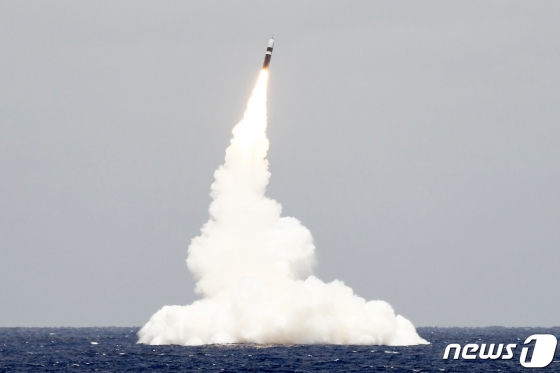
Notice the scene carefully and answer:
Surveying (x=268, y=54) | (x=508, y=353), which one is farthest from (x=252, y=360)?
(x=508, y=353)

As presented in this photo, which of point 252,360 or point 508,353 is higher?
point 508,353

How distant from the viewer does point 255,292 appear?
108 meters

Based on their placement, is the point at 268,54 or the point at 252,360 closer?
the point at 252,360

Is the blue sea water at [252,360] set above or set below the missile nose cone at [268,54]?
below

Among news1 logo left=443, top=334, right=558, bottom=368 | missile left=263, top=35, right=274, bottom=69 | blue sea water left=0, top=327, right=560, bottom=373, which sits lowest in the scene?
blue sea water left=0, top=327, right=560, bottom=373

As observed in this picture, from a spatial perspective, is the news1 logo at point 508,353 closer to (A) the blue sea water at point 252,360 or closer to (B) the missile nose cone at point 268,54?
(A) the blue sea water at point 252,360

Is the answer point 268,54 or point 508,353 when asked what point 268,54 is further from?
point 508,353

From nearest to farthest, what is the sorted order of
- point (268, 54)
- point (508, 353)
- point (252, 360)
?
point (252, 360), point (268, 54), point (508, 353)

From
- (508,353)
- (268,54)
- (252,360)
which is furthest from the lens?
(508,353)

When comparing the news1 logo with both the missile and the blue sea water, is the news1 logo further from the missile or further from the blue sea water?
the missile

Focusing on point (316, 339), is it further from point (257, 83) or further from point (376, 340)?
point (257, 83)

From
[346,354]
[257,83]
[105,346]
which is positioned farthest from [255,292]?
[105,346]

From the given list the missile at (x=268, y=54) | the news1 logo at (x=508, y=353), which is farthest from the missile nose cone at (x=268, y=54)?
Result: the news1 logo at (x=508, y=353)

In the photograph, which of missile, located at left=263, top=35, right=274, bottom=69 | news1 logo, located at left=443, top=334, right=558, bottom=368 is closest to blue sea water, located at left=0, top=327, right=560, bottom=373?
news1 logo, located at left=443, top=334, right=558, bottom=368
